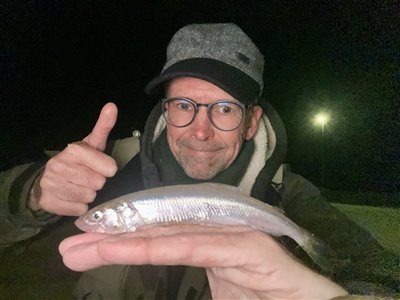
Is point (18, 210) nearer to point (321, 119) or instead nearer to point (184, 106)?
point (184, 106)

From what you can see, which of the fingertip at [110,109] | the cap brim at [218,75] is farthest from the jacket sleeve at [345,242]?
the fingertip at [110,109]

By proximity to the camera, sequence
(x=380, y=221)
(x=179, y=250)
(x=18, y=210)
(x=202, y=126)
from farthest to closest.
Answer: (x=380, y=221) → (x=202, y=126) → (x=18, y=210) → (x=179, y=250)

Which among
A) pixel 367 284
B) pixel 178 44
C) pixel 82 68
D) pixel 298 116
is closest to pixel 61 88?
pixel 82 68

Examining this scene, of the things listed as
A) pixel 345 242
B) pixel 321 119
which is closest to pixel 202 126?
pixel 345 242

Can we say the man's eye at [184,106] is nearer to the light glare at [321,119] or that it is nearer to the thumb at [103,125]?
the thumb at [103,125]

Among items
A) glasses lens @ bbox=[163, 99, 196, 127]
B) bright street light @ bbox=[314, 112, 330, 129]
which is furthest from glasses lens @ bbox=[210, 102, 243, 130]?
bright street light @ bbox=[314, 112, 330, 129]

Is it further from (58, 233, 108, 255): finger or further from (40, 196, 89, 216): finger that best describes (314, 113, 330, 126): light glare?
(58, 233, 108, 255): finger
